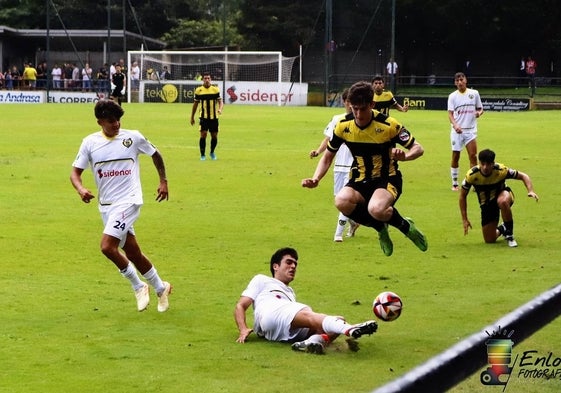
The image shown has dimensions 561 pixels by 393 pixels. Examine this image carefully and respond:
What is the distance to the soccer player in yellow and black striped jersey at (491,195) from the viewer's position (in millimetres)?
15383

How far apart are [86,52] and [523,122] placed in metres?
38.5

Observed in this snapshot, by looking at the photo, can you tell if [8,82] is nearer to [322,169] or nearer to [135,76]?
[135,76]

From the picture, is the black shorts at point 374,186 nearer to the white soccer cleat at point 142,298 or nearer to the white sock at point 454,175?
the white soccer cleat at point 142,298

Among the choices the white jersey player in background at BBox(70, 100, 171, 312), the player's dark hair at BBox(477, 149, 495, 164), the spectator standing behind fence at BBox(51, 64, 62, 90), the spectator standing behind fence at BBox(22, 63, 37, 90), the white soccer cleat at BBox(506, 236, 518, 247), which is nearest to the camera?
the white jersey player in background at BBox(70, 100, 171, 312)

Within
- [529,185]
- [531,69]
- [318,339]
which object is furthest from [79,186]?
[531,69]

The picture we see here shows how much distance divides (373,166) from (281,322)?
266 centimetres

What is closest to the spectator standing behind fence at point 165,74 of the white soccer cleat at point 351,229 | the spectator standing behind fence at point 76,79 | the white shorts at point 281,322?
the spectator standing behind fence at point 76,79

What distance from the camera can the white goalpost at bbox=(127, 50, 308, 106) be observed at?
203 ft

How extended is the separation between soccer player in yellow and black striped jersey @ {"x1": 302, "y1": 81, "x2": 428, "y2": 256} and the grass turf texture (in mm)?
843

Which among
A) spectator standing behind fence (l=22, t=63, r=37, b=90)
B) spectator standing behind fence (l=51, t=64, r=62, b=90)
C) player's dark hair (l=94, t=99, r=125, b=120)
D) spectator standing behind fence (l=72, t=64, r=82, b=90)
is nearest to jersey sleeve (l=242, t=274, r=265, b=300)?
player's dark hair (l=94, t=99, r=125, b=120)

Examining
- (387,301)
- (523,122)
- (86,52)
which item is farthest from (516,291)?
(86,52)

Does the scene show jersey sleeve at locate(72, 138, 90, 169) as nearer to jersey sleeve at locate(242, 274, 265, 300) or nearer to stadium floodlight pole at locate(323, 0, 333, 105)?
jersey sleeve at locate(242, 274, 265, 300)

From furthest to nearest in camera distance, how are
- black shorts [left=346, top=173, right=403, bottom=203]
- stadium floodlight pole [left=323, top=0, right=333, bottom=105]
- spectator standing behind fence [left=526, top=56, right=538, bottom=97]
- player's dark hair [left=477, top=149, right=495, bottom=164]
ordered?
stadium floodlight pole [left=323, top=0, right=333, bottom=105] < spectator standing behind fence [left=526, top=56, right=538, bottom=97] < player's dark hair [left=477, top=149, right=495, bottom=164] < black shorts [left=346, top=173, right=403, bottom=203]

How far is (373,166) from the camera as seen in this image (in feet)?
38.1
